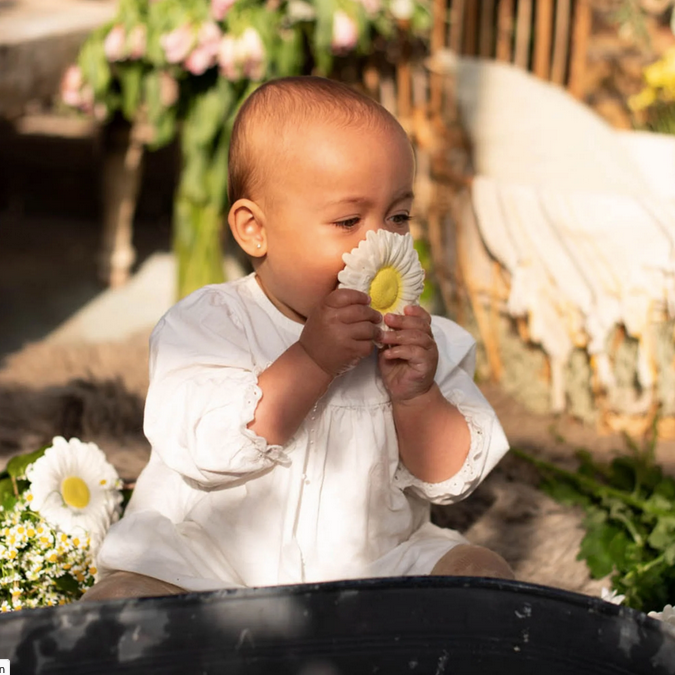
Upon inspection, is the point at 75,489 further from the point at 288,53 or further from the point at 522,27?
the point at 522,27

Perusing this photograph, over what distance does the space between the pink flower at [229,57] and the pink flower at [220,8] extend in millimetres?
70

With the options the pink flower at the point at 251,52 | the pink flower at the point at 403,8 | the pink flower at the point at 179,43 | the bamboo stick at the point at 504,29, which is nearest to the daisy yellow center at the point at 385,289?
the pink flower at the point at 251,52

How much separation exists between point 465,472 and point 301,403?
290mm

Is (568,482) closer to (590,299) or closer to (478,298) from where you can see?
(590,299)

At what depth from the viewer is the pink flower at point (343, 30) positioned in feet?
9.48

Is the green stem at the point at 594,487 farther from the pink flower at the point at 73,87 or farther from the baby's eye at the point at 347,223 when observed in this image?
the pink flower at the point at 73,87

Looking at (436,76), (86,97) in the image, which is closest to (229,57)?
(86,97)

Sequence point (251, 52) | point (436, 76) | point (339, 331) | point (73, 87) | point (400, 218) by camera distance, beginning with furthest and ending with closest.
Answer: point (436, 76), point (73, 87), point (251, 52), point (400, 218), point (339, 331)

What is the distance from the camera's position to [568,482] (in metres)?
2.06

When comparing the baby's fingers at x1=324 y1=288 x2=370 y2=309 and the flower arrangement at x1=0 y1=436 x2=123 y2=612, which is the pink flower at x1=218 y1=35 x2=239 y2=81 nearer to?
the flower arrangement at x1=0 y1=436 x2=123 y2=612

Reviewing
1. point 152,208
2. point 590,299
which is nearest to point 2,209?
point 152,208

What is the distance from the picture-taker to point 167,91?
9.93 ft

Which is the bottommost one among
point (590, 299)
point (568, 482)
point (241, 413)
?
point (568, 482)

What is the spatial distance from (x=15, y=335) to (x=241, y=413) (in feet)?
7.35
